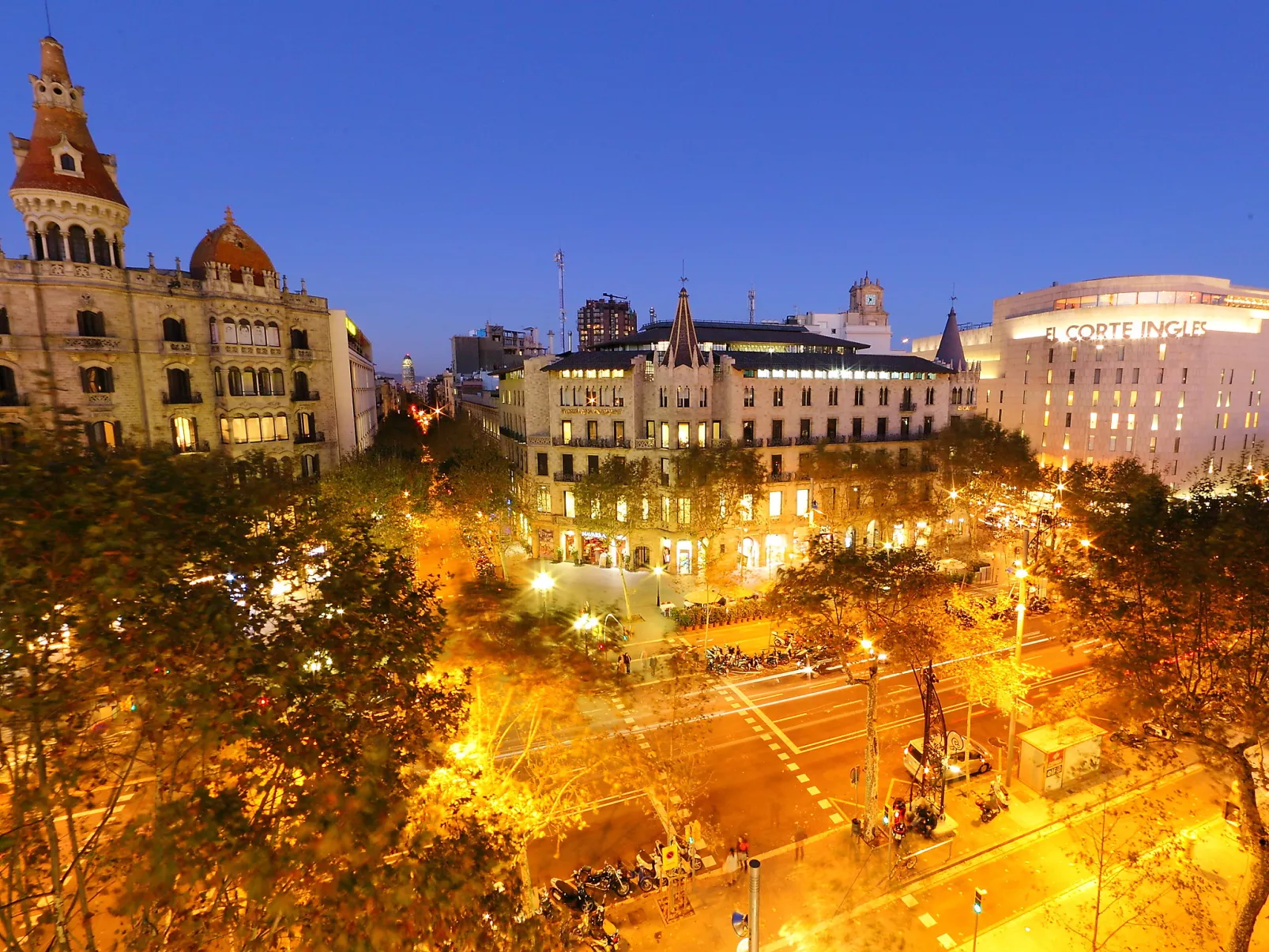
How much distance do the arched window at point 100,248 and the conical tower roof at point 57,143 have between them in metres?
2.59

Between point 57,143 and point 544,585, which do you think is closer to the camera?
point 57,143

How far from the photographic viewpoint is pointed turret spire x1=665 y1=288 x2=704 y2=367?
55969 millimetres

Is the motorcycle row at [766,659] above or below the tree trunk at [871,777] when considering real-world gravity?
below

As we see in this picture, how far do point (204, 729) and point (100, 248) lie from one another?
51.5 meters

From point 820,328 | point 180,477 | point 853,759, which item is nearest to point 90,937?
point 180,477

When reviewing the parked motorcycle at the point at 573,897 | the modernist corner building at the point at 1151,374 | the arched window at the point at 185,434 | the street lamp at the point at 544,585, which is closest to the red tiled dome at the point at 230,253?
the arched window at the point at 185,434

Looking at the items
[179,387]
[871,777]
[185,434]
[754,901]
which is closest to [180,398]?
[179,387]

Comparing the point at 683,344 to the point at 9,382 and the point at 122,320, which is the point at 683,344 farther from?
the point at 9,382

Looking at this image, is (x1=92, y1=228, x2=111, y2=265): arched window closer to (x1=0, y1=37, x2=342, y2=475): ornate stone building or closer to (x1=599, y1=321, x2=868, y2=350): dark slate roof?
(x1=0, y1=37, x2=342, y2=475): ornate stone building

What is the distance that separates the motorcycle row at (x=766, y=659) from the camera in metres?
40.2

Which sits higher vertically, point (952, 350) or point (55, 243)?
point (55, 243)

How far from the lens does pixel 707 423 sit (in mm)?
57031

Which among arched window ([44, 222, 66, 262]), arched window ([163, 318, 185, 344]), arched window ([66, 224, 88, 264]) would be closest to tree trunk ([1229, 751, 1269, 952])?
arched window ([163, 318, 185, 344])

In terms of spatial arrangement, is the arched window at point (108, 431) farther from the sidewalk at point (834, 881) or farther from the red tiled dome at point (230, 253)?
the sidewalk at point (834, 881)
